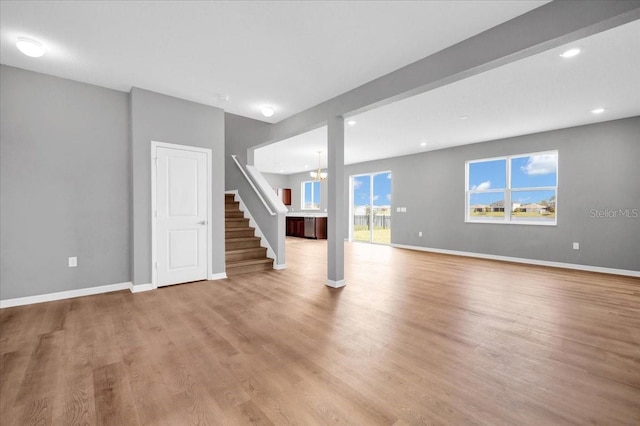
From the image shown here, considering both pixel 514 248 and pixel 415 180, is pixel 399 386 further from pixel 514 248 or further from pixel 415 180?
pixel 415 180

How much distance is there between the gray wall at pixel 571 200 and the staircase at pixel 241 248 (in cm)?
478

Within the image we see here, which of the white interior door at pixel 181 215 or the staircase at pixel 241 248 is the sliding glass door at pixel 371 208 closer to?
the staircase at pixel 241 248

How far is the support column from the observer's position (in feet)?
13.3

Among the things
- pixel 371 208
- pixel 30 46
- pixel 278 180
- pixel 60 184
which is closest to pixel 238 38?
pixel 30 46

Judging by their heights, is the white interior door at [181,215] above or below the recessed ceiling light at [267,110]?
below

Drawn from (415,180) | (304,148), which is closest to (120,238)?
(304,148)

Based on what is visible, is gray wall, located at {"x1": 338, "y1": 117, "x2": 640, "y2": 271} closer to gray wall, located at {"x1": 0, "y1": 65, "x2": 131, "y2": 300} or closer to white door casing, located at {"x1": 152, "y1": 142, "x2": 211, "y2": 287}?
white door casing, located at {"x1": 152, "y1": 142, "x2": 211, "y2": 287}

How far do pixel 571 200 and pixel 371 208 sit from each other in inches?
200

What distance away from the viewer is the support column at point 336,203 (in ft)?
13.3

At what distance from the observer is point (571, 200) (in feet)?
17.9

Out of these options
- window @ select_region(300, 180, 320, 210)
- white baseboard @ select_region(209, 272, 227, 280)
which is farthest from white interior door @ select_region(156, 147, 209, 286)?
window @ select_region(300, 180, 320, 210)

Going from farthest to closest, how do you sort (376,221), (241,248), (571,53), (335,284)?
(376,221), (241,248), (335,284), (571,53)

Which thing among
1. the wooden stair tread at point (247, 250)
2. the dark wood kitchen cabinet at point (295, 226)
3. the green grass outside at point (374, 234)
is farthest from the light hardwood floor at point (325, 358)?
the dark wood kitchen cabinet at point (295, 226)

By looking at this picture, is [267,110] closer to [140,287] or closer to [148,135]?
[148,135]
